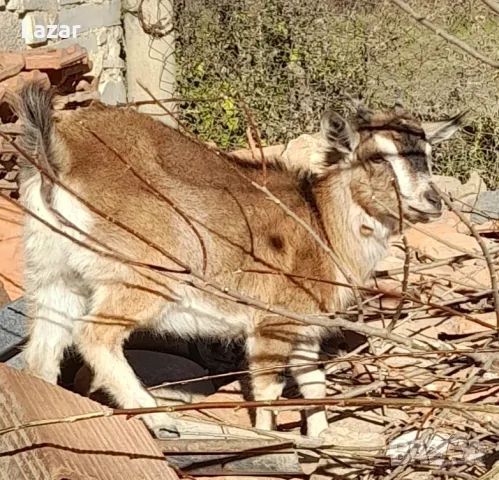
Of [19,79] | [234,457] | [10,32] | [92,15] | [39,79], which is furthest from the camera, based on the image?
[92,15]

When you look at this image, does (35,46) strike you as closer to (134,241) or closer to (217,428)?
(134,241)

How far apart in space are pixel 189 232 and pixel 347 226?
0.93 meters

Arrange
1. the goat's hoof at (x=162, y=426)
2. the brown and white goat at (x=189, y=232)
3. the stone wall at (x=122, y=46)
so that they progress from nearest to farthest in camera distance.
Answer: the goat's hoof at (x=162, y=426), the brown and white goat at (x=189, y=232), the stone wall at (x=122, y=46)

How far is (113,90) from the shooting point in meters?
9.02

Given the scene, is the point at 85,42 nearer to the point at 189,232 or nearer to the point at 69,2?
the point at 69,2

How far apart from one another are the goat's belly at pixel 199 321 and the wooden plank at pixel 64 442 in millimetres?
1342

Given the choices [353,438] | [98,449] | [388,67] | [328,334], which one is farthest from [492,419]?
[388,67]

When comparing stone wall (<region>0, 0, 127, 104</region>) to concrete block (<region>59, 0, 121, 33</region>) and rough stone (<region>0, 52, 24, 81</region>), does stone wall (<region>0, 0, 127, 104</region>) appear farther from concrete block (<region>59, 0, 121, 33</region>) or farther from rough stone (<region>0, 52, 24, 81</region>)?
rough stone (<region>0, 52, 24, 81</region>)

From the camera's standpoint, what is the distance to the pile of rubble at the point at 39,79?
6357 mm

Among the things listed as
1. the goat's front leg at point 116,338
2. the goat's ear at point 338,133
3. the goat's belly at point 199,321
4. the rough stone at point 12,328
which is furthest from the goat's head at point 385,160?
the rough stone at point 12,328

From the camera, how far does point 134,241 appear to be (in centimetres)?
452

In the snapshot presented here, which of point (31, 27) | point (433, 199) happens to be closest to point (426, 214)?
point (433, 199)

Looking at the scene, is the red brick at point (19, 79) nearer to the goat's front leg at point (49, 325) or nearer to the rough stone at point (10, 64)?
the rough stone at point (10, 64)

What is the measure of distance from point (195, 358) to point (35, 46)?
117 inches
